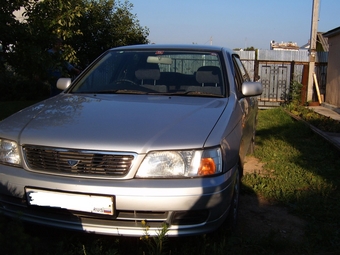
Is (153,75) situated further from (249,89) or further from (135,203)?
(135,203)

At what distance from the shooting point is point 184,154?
102 inches

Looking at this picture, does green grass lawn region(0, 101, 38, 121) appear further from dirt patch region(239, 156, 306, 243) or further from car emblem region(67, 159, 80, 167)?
car emblem region(67, 159, 80, 167)

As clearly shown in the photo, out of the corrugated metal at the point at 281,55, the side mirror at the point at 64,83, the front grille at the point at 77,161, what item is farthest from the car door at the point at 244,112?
the corrugated metal at the point at 281,55

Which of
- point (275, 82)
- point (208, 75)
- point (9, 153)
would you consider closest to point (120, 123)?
point (9, 153)

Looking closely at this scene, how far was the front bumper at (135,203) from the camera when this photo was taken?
8.16 ft

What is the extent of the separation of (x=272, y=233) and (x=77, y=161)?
1634mm

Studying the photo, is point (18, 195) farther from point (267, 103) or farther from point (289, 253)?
point (267, 103)

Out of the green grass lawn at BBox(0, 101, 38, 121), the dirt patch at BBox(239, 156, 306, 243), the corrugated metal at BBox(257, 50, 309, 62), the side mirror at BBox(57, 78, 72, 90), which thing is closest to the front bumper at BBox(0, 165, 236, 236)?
the dirt patch at BBox(239, 156, 306, 243)

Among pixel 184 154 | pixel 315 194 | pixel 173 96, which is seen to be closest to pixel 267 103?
pixel 315 194

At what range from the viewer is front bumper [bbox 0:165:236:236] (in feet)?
8.16

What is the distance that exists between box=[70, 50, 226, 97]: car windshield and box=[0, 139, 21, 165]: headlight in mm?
1208

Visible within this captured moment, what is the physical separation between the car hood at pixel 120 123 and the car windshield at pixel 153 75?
26 centimetres

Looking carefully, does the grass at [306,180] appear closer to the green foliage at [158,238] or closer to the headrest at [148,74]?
the green foliage at [158,238]

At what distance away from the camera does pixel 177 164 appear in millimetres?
2592
